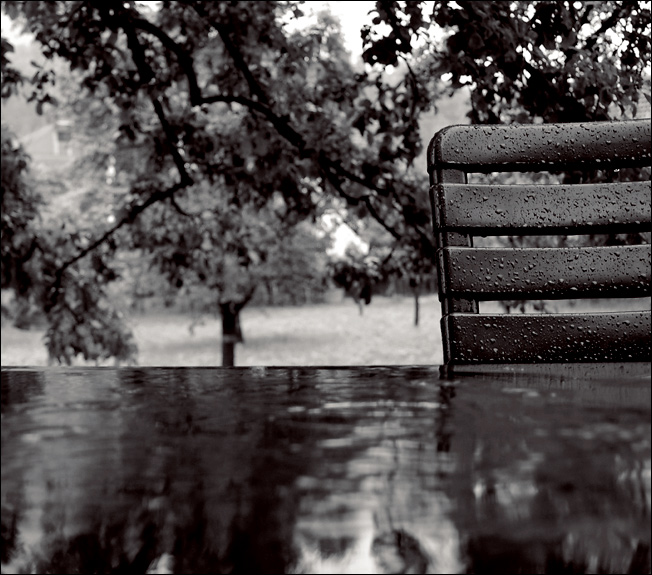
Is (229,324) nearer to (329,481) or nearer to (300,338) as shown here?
(300,338)

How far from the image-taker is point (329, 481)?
0.53 m

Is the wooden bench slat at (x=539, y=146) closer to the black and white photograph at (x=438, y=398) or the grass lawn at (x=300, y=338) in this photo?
the black and white photograph at (x=438, y=398)

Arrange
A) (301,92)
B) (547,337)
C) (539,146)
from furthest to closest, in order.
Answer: (301,92) → (539,146) → (547,337)

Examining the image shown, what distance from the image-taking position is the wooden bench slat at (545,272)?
6.25 feet

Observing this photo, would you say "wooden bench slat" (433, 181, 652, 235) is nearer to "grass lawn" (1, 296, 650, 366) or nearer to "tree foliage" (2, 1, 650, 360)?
"tree foliage" (2, 1, 650, 360)

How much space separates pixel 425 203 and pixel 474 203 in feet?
14.7

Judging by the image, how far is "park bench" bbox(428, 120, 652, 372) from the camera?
181 centimetres

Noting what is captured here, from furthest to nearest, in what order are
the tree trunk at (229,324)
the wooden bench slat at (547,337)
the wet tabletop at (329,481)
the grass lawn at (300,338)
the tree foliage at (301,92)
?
the grass lawn at (300,338), the tree trunk at (229,324), the tree foliage at (301,92), the wooden bench slat at (547,337), the wet tabletop at (329,481)

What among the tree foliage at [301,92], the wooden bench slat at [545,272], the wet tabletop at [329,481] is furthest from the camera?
the tree foliage at [301,92]

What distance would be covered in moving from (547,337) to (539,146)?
464mm

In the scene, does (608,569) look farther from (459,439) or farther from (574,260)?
(574,260)

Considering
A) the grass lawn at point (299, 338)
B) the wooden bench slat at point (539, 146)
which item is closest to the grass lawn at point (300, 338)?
the grass lawn at point (299, 338)

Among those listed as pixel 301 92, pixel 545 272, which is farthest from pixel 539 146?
pixel 301 92

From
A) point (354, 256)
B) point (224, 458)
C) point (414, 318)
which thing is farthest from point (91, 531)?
point (414, 318)
